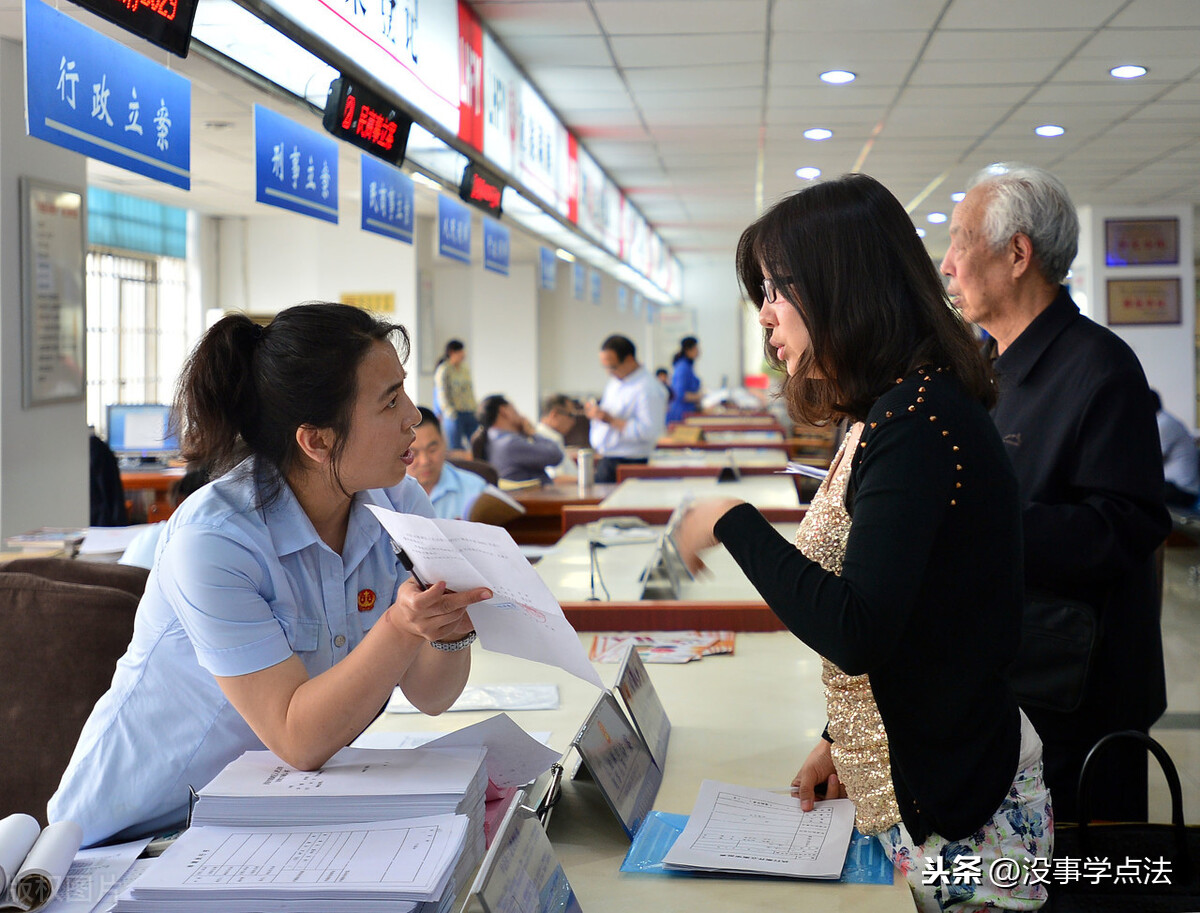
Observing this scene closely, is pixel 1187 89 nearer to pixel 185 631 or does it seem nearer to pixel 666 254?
pixel 185 631

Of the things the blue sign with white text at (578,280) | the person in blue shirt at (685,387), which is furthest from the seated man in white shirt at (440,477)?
the person in blue shirt at (685,387)

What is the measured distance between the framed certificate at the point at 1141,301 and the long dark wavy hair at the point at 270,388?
1158 cm

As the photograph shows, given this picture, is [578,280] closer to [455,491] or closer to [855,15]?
[855,15]

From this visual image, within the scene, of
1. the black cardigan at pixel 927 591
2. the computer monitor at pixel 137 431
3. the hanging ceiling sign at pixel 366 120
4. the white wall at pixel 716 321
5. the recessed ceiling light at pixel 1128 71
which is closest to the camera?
the black cardigan at pixel 927 591

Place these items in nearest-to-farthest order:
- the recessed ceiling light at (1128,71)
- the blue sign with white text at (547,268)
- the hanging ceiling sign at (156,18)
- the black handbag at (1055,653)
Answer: the black handbag at (1055,653), the hanging ceiling sign at (156,18), the recessed ceiling light at (1128,71), the blue sign with white text at (547,268)

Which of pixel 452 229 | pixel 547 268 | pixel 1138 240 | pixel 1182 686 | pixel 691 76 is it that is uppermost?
pixel 691 76

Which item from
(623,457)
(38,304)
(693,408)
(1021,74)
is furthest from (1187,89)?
(693,408)

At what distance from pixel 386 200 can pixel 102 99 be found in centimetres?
262

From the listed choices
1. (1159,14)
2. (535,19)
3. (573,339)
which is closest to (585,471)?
(535,19)

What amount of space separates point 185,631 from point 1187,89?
698 cm

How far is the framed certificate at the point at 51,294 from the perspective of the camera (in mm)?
4887

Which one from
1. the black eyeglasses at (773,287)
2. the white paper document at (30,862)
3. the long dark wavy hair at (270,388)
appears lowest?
the white paper document at (30,862)

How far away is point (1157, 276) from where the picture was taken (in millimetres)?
11367

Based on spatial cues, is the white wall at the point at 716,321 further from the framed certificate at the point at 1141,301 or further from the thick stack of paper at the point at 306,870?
the thick stack of paper at the point at 306,870
